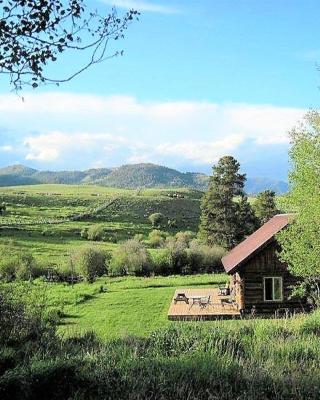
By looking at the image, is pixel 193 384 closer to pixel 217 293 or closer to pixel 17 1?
pixel 17 1

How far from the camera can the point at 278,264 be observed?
103ft

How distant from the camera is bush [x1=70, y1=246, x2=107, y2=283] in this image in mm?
53531

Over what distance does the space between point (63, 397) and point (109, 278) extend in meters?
48.2

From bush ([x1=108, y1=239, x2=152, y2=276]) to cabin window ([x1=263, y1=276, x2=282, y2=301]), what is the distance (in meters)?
24.6

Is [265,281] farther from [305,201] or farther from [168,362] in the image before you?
[168,362]

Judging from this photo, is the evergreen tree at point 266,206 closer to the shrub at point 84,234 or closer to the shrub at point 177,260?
the shrub at point 177,260

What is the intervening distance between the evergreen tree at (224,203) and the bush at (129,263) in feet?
23.7

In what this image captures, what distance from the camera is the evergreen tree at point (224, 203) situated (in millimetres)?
56150

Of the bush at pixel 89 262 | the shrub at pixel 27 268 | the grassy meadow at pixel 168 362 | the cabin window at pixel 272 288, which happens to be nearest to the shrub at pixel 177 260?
the bush at pixel 89 262

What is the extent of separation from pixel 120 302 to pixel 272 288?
36.3 feet

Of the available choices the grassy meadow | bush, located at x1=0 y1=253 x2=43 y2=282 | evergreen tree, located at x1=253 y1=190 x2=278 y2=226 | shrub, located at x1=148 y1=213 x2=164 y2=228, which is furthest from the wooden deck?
shrub, located at x1=148 y1=213 x2=164 y2=228

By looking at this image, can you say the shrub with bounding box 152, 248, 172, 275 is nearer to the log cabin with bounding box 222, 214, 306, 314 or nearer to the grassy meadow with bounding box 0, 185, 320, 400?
the log cabin with bounding box 222, 214, 306, 314

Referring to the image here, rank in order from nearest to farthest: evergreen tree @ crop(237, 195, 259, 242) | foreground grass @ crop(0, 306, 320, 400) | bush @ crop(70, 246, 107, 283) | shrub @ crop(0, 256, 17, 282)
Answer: foreground grass @ crop(0, 306, 320, 400), shrub @ crop(0, 256, 17, 282), bush @ crop(70, 246, 107, 283), evergreen tree @ crop(237, 195, 259, 242)

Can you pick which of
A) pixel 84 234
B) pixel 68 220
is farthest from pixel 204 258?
pixel 68 220
